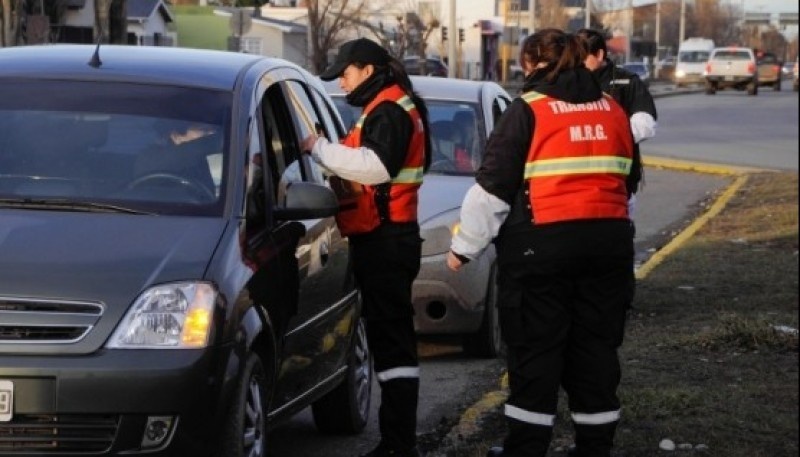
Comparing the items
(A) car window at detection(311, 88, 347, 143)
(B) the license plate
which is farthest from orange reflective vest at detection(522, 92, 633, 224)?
(B) the license plate

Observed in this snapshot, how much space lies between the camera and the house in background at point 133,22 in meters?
36.0

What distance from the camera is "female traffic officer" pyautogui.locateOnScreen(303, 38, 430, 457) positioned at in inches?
242

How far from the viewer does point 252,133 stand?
5.80 m

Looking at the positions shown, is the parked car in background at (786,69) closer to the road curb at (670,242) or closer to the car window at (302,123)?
the road curb at (670,242)

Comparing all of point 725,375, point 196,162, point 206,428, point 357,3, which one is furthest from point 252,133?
point 357,3

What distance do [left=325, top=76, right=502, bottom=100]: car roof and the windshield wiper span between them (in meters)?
5.09

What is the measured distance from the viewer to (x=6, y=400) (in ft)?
15.1

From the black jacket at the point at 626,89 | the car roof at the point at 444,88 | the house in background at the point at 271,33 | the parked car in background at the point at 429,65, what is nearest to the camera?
the black jacket at the point at 626,89

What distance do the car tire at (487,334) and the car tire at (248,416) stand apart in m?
3.73

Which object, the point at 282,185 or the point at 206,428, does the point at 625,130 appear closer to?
the point at 282,185

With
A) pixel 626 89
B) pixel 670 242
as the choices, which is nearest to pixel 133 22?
pixel 670 242

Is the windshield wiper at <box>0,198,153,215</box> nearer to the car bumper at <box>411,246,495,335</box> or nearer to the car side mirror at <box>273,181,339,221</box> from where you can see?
the car side mirror at <box>273,181,339,221</box>

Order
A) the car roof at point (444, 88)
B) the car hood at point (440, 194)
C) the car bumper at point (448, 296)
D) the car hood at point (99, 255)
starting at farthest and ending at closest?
the car roof at point (444, 88) → the car hood at point (440, 194) → the car bumper at point (448, 296) → the car hood at point (99, 255)

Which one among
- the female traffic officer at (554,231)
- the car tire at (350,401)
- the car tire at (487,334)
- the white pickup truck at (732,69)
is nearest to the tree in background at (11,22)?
the car tire at (487,334)
